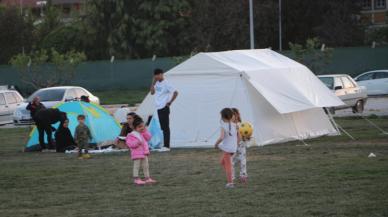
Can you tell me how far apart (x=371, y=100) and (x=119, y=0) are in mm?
28444

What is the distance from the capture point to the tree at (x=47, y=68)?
4884cm

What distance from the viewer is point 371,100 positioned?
40.2m

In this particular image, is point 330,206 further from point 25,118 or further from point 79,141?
point 25,118

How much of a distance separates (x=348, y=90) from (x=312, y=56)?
12.8m

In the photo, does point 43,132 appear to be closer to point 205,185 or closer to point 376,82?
point 205,185

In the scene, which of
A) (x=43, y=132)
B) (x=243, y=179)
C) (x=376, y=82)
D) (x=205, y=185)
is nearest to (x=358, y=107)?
(x=376, y=82)

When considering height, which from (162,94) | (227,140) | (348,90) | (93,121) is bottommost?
(348,90)

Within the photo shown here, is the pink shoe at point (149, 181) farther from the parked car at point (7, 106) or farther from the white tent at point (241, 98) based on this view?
the parked car at point (7, 106)

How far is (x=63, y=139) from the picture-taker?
806 inches

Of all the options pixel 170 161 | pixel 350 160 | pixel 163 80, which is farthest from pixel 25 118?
pixel 350 160

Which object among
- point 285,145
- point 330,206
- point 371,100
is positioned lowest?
point 371,100

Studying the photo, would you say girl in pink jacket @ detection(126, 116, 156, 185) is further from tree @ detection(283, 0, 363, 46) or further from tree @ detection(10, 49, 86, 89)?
tree @ detection(283, 0, 363, 46)

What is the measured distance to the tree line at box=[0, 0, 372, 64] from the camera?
58094 millimetres

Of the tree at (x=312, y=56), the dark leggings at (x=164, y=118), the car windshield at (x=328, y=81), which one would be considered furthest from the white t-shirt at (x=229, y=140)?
the tree at (x=312, y=56)
